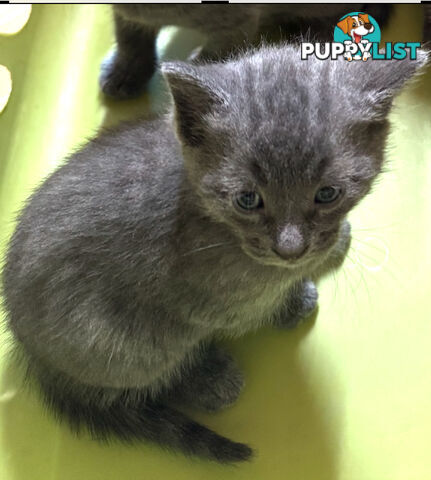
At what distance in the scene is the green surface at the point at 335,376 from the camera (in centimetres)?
126

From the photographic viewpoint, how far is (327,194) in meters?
0.92

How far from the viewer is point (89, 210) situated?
1085 mm

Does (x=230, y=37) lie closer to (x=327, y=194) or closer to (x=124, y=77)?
(x=124, y=77)

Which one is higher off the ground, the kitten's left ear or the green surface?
the kitten's left ear

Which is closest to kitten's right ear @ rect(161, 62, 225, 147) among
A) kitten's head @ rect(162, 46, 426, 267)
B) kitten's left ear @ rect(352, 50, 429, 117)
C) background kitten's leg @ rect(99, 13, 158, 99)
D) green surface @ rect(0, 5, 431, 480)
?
kitten's head @ rect(162, 46, 426, 267)

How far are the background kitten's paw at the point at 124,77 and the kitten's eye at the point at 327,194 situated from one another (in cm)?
91

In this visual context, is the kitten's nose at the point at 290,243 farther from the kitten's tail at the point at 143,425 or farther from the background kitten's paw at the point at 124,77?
the background kitten's paw at the point at 124,77

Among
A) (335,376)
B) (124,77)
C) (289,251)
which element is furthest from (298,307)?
(124,77)

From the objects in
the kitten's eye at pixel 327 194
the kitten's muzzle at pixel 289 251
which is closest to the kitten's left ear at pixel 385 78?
the kitten's eye at pixel 327 194

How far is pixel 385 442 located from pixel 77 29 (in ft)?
4.56

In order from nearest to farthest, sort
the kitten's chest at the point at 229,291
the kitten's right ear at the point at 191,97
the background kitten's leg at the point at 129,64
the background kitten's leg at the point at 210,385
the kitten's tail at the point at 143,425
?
the kitten's right ear at the point at 191,97, the kitten's chest at the point at 229,291, the kitten's tail at the point at 143,425, the background kitten's leg at the point at 210,385, the background kitten's leg at the point at 129,64

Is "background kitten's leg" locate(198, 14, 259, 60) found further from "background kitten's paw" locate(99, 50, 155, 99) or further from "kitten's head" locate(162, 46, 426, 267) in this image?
"kitten's head" locate(162, 46, 426, 267)

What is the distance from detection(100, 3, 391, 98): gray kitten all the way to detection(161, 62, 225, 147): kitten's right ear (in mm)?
539

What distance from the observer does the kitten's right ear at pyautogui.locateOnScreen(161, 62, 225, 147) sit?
876 millimetres
